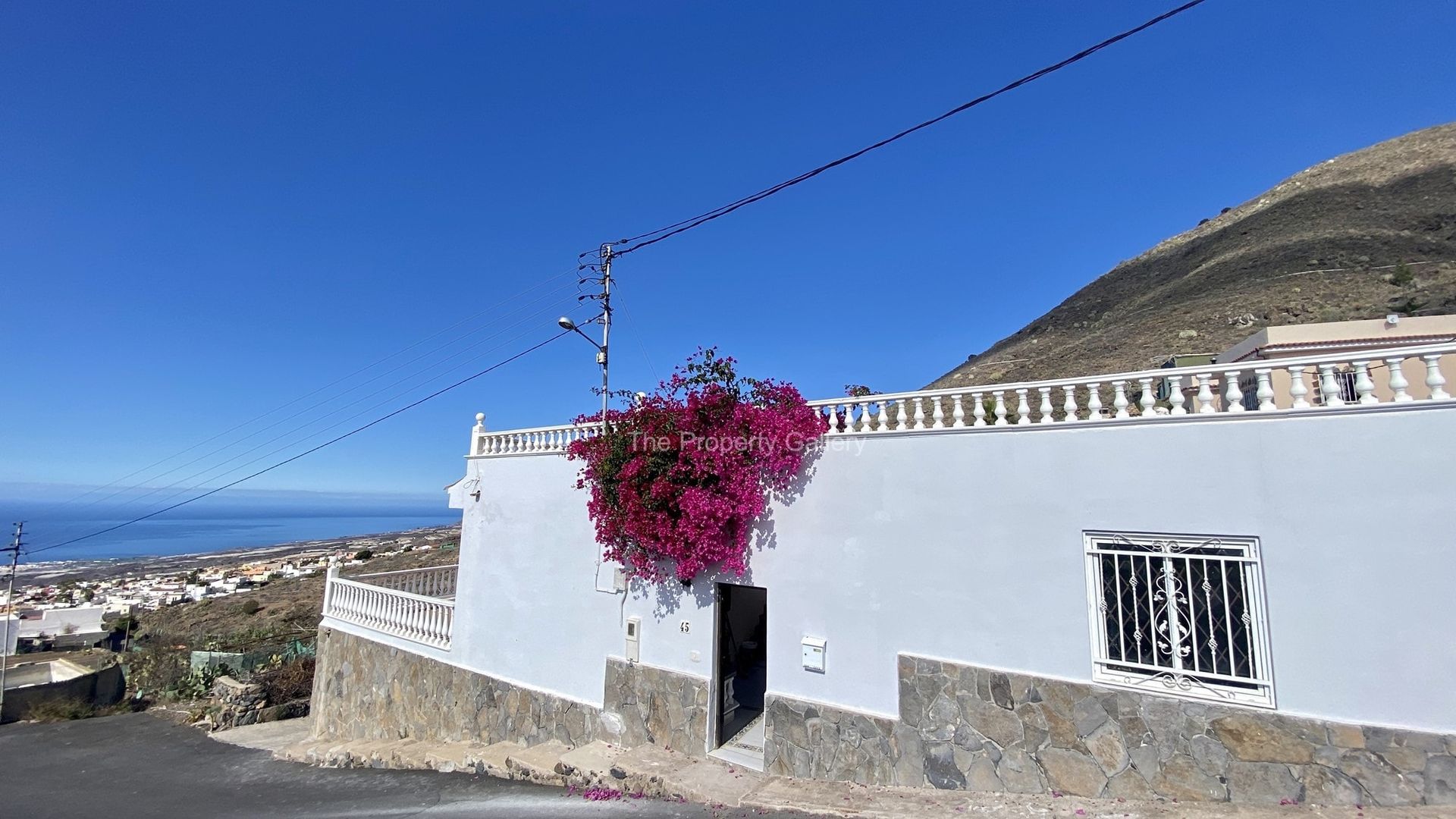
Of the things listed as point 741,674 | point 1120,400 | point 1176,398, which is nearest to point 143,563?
point 741,674

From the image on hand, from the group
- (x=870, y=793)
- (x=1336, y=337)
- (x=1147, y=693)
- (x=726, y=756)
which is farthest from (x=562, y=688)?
(x=1336, y=337)

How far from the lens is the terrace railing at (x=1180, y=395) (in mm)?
4488

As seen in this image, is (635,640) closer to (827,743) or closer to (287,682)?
(827,743)

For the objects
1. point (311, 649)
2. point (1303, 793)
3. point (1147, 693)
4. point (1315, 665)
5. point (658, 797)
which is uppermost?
point (1315, 665)

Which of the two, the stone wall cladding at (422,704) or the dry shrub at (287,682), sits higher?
the stone wall cladding at (422,704)

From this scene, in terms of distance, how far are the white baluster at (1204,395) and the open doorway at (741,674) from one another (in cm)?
452

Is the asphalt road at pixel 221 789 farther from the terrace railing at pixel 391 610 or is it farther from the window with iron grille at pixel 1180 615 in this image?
the window with iron grille at pixel 1180 615

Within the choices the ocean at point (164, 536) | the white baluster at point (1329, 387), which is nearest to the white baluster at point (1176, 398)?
the white baluster at point (1329, 387)

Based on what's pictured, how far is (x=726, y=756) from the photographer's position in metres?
7.05

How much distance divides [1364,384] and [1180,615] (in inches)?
86.6

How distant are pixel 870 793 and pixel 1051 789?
62.3 inches

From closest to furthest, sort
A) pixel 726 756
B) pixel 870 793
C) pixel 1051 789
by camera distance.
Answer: pixel 1051 789, pixel 870 793, pixel 726 756

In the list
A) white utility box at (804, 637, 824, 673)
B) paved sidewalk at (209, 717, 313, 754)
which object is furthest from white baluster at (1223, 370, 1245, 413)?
paved sidewalk at (209, 717, 313, 754)

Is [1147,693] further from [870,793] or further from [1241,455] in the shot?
[870,793]
